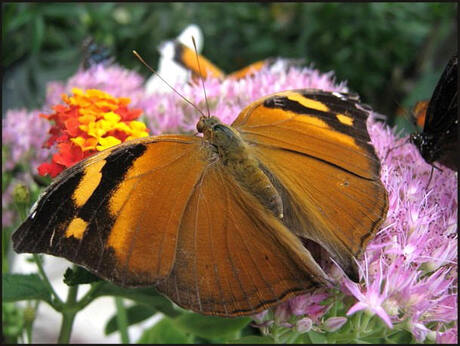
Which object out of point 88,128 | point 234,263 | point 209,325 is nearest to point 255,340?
point 209,325

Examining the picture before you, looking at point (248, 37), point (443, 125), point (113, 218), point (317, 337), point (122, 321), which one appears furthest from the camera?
point (248, 37)

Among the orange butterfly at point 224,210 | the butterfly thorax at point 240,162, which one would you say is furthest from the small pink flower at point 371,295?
the butterfly thorax at point 240,162

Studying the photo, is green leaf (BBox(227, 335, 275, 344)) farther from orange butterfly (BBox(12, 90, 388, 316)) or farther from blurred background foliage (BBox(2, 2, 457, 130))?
blurred background foliage (BBox(2, 2, 457, 130))

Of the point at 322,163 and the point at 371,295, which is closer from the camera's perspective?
the point at 371,295

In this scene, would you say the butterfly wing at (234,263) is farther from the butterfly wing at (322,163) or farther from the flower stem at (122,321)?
the flower stem at (122,321)

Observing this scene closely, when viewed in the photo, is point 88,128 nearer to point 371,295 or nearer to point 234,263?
point 234,263

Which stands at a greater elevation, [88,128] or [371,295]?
[88,128]

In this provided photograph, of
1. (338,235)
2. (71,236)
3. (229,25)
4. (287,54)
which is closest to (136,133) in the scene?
(71,236)
